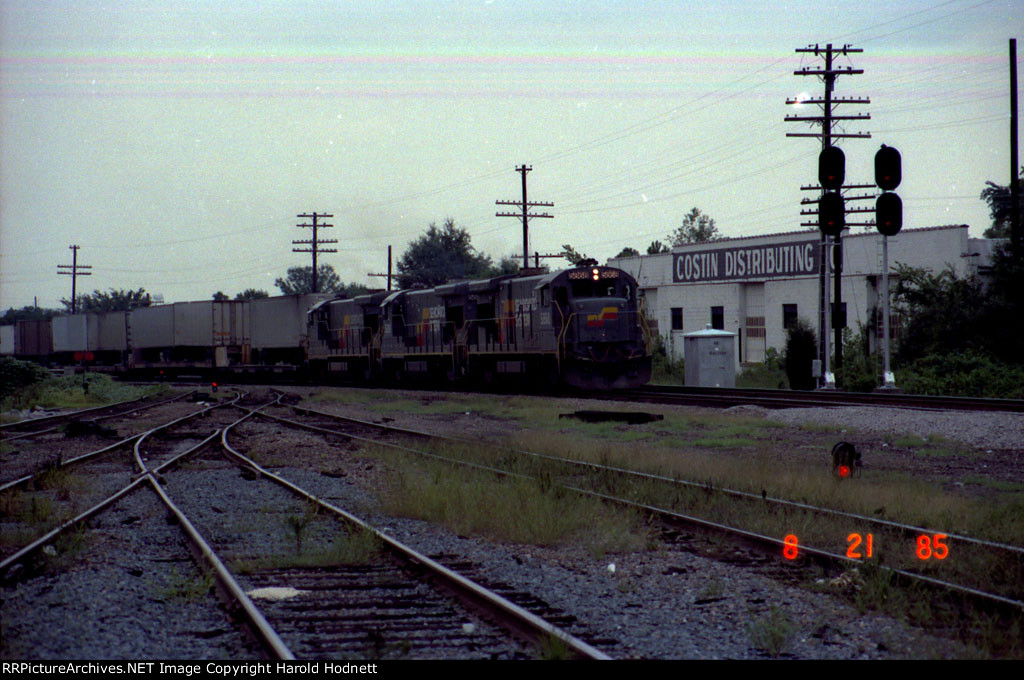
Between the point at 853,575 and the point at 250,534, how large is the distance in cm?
510

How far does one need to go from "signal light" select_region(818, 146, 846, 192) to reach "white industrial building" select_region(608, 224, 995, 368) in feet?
87.7

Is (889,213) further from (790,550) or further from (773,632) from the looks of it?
(773,632)

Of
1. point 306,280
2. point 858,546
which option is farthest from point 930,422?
point 306,280

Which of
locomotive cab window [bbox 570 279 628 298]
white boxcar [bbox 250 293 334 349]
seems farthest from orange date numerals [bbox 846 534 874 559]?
white boxcar [bbox 250 293 334 349]

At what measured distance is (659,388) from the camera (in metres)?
25.8

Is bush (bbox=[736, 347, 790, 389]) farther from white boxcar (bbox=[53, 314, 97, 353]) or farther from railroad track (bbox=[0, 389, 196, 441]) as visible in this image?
white boxcar (bbox=[53, 314, 97, 353])

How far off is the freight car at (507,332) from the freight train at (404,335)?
0.11ft

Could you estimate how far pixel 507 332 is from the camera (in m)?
25.4

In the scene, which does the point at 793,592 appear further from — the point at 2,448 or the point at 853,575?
the point at 2,448

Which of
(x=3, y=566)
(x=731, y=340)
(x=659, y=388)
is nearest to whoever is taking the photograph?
(x=3, y=566)

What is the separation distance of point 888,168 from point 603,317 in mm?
14435

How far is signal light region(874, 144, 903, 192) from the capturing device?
8133 millimetres

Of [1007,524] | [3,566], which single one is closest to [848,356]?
[1007,524]
